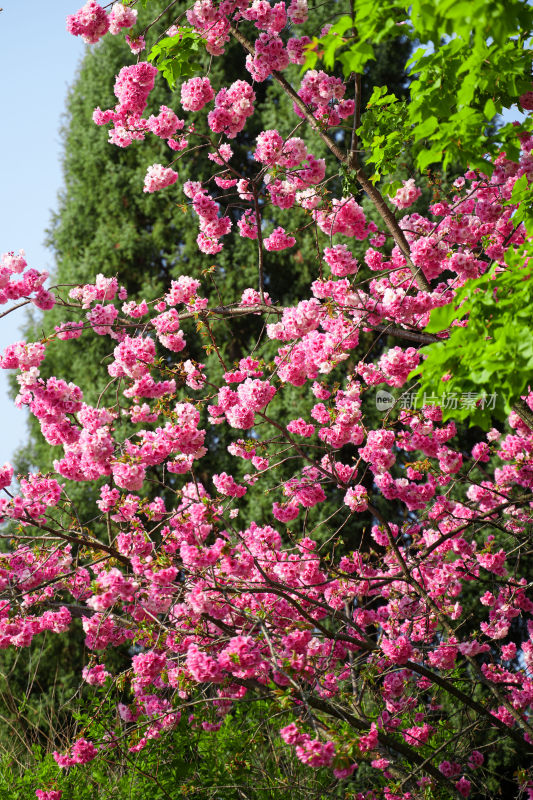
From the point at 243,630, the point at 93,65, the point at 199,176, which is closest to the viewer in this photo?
the point at 243,630

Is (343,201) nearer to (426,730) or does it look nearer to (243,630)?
(243,630)

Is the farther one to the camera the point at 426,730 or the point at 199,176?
the point at 199,176

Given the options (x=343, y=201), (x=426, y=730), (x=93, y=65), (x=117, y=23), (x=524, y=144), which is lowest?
(x=426, y=730)

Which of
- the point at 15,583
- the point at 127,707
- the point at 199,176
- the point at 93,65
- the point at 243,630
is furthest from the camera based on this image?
the point at 93,65

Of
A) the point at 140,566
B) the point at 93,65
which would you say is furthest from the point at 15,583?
the point at 93,65

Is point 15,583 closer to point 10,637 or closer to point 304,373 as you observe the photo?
point 10,637

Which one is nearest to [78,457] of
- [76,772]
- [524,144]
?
[76,772]

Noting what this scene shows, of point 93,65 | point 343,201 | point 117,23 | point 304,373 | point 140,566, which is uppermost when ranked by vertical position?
point 93,65

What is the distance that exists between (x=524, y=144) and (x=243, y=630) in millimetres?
3293

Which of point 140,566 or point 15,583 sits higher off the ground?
point 15,583

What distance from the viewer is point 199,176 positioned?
9523 millimetres

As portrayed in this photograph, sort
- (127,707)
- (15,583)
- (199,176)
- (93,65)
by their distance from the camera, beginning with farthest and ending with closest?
(93,65) → (199,176) → (15,583) → (127,707)

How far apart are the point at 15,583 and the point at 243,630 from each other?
5.34ft

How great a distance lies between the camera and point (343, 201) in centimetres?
440
